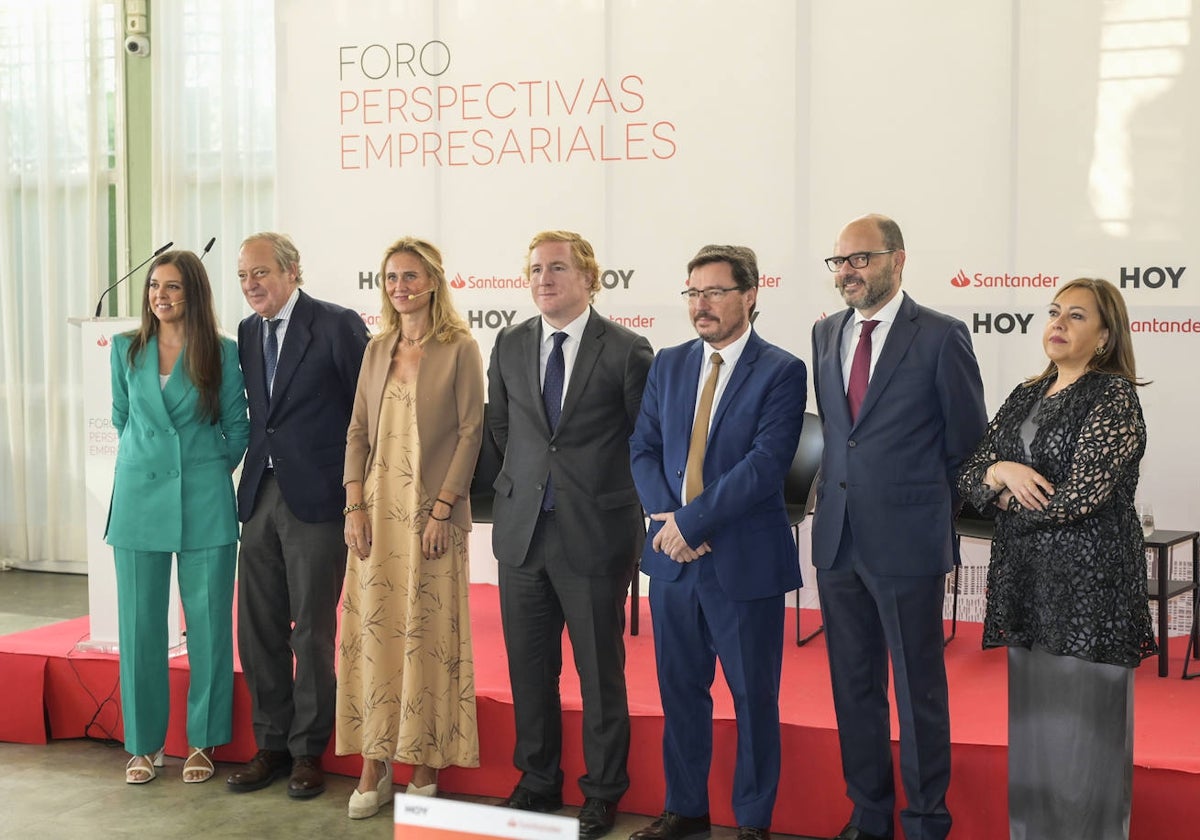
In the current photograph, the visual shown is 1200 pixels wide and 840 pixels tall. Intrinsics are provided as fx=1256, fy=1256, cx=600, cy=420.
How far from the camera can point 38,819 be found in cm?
388

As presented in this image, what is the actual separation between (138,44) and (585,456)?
5348 mm

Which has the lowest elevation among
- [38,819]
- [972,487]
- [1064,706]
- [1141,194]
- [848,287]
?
[38,819]

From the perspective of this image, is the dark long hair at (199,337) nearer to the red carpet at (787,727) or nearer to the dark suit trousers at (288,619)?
the dark suit trousers at (288,619)

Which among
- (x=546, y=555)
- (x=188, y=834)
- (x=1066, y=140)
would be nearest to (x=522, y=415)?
(x=546, y=555)

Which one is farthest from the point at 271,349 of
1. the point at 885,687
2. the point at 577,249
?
the point at 885,687

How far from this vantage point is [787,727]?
3.69 meters

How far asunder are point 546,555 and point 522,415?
0.41 m

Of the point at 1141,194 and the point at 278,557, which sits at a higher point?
the point at 1141,194

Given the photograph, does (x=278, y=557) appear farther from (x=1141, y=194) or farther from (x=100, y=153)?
(x=100, y=153)

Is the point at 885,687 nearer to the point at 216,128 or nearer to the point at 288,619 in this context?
the point at 288,619

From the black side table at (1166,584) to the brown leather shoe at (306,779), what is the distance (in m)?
2.78

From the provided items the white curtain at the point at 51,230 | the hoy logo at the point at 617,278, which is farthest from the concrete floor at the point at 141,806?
the white curtain at the point at 51,230

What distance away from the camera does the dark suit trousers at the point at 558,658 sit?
353 cm

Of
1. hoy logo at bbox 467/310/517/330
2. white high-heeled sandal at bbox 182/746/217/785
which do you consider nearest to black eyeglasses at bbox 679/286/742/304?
white high-heeled sandal at bbox 182/746/217/785
